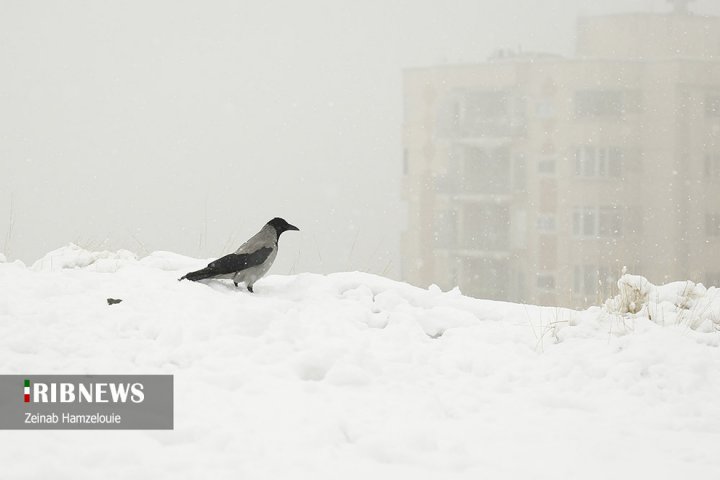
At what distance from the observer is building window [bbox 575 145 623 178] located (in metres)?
54.6

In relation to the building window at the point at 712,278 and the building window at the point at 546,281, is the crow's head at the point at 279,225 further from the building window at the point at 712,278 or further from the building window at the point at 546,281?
the building window at the point at 712,278

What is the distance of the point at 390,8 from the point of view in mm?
187625

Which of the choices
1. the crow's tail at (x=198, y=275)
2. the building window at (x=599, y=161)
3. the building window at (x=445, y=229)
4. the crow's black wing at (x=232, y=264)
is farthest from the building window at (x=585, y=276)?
the crow's tail at (x=198, y=275)

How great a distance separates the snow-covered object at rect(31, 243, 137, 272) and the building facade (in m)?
45.7

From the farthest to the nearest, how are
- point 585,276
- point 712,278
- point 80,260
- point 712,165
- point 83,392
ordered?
1. point 585,276
2. point 712,165
3. point 712,278
4. point 80,260
5. point 83,392

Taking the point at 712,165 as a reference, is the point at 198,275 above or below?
below

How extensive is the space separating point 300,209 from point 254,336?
480 ft

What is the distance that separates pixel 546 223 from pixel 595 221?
3343 mm

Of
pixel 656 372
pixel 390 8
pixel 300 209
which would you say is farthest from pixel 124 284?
pixel 390 8

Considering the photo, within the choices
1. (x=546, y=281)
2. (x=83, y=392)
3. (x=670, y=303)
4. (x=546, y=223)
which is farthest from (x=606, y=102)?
(x=83, y=392)

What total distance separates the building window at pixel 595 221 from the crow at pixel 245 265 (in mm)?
49618

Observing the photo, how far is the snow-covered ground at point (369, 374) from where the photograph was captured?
4.19 metres

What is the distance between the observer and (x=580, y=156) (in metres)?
55.7

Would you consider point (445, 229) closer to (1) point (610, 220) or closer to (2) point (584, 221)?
(2) point (584, 221)
